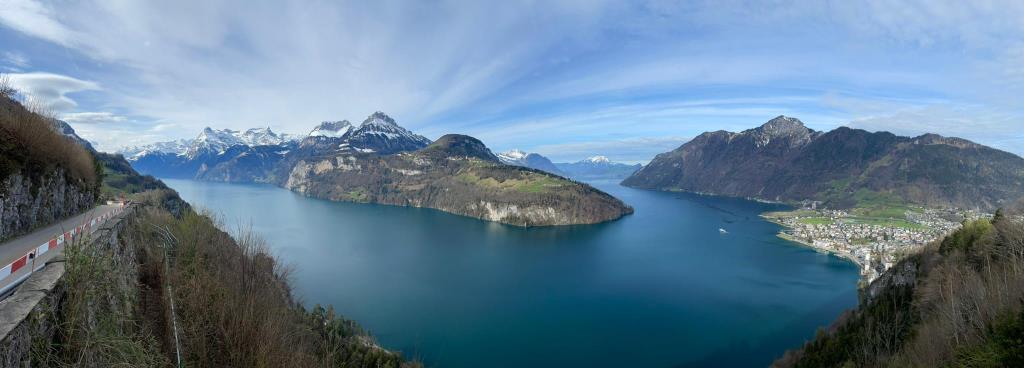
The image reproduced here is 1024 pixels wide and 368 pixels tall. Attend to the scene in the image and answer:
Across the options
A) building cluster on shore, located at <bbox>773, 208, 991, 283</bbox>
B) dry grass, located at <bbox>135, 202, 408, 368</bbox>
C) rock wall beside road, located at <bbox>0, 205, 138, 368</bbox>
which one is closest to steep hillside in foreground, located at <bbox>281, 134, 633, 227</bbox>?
building cluster on shore, located at <bbox>773, 208, 991, 283</bbox>

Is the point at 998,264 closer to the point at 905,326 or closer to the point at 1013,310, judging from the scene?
the point at 905,326

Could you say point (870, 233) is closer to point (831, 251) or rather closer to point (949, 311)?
point (831, 251)

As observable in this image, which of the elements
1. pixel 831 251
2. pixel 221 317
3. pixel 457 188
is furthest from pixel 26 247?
pixel 457 188

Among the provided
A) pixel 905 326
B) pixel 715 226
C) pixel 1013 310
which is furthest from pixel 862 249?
pixel 1013 310

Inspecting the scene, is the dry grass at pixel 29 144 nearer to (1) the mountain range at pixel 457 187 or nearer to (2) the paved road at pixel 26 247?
(2) the paved road at pixel 26 247

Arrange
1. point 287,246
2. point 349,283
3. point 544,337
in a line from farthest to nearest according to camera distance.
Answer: point 287,246, point 349,283, point 544,337

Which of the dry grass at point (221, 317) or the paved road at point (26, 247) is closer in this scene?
the paved road at point (26, 247)

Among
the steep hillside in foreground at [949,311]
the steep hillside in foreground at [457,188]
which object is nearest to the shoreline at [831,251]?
the steep hillside in foreground at [949,311]
